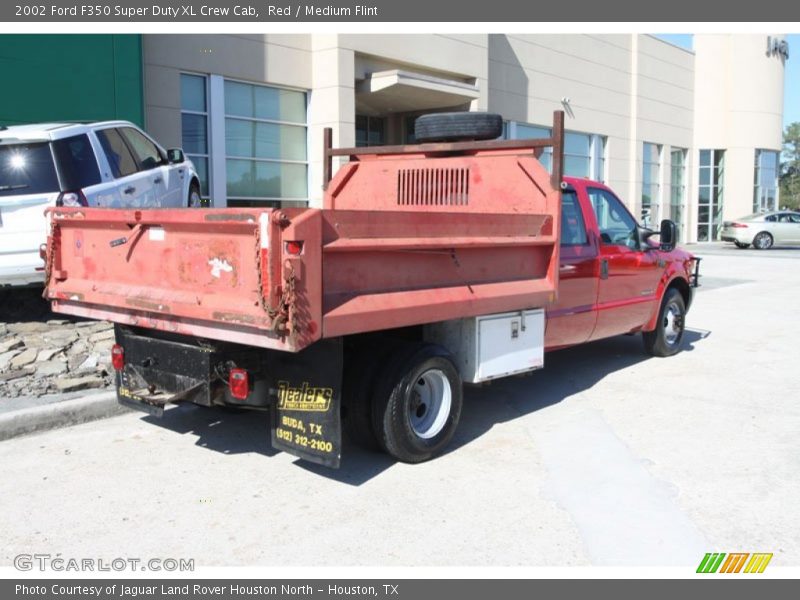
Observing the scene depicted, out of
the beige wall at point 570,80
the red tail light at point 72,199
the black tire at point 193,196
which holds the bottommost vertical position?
the red tail light at point 72,199

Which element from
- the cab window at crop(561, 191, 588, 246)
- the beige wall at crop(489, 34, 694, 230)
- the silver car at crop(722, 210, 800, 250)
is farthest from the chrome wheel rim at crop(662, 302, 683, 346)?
the silver car at crop(722, 210, 800, 250)

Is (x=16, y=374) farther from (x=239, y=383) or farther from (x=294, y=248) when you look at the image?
(x=294, y=248)

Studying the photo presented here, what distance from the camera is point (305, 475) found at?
5199mm

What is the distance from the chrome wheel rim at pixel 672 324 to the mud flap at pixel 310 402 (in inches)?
219

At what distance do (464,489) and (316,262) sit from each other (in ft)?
5.88

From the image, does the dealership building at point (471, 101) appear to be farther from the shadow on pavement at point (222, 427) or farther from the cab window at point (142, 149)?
the shadow on pavement at point (222, 427)

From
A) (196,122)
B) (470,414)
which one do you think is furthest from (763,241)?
(470,414)

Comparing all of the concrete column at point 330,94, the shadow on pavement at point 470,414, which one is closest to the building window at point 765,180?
the concrete column at point 330,94

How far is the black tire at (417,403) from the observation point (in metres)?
5.11

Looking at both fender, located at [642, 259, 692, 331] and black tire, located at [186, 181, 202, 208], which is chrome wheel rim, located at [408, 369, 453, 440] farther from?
black tire, located at [186, 181, 202, 208]

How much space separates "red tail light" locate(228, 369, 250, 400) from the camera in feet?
15.7

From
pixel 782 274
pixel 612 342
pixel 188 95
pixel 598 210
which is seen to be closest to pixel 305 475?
pixel 598 210

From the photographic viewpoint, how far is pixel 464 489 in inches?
195
